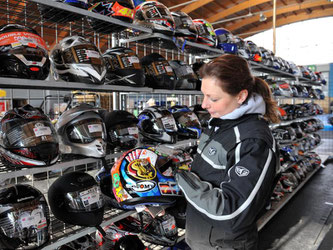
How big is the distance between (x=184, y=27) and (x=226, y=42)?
0.98 m

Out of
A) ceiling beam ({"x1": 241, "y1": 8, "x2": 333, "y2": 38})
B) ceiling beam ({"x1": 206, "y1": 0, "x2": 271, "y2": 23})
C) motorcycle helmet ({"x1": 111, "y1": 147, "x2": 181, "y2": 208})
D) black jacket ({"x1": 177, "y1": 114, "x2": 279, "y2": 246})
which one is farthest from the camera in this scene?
ceiling beam ({"x1": 241, "y1": 8, "x2": 333, "y2": 38})

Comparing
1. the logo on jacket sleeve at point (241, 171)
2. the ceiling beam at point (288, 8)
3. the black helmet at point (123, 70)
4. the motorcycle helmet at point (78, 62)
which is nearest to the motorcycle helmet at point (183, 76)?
the black helmet at point (123, 70)

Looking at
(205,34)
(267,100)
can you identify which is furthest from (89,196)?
(205,34)

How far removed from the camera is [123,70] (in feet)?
6.88

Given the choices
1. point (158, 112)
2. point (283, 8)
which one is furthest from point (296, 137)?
point (283, 8)

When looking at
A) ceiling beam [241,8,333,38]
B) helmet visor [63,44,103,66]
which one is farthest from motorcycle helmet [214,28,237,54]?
ceiling beam [241,8,333,38]

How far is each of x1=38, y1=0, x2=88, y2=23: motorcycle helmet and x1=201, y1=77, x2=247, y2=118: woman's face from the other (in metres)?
0.96

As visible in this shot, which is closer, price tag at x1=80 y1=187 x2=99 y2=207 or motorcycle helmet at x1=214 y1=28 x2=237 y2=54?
price tag at x1=80 y1=187 x2=99 y2=207

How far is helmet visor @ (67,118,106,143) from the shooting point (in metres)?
1.88

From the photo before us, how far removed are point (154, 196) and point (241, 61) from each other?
983mm

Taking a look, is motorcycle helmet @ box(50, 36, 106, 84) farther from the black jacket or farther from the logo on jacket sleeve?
the logo on jacket sleeve

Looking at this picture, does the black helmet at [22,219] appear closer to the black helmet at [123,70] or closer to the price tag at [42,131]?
the price tag at [42,131]

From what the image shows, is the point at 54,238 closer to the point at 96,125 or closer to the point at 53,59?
the point at 96,125

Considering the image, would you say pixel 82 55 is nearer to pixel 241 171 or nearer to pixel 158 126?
pixel 158 126
